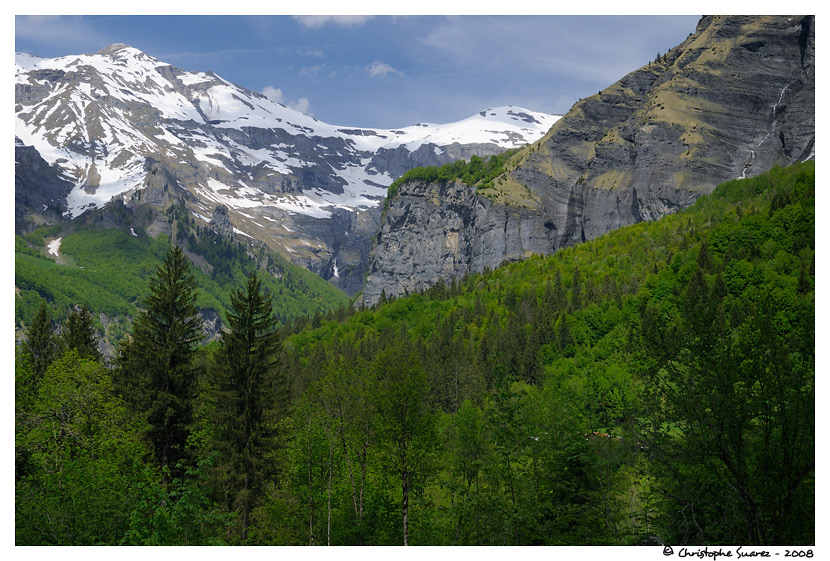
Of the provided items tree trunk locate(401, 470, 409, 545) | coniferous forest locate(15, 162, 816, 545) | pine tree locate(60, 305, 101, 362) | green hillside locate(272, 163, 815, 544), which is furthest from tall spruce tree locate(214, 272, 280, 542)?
pine tree locate(60, 305, 101, 362)

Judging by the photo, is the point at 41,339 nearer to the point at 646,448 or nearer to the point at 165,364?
the point at 165,364

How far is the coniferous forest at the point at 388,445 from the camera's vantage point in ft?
68.3

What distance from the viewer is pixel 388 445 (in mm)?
34219

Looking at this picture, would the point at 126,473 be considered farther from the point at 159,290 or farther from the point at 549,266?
the point at 549,266

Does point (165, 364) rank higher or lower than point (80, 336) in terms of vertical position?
lower

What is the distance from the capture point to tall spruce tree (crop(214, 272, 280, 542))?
3678cm

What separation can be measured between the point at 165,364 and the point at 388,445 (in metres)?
13.7

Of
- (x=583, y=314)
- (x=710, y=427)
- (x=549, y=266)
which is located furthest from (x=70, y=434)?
(x=549, y=266)

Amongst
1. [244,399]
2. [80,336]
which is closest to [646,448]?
[244,399]

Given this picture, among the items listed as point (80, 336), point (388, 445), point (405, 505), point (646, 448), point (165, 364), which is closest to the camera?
point (646, 448)

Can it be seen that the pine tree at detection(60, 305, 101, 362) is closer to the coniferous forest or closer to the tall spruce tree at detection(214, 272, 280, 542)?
the coniferous forest

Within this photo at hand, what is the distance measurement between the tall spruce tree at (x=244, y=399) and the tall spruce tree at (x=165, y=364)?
6.94 ft

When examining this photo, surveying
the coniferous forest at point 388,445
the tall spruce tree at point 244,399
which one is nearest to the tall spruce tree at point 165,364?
the coniferous forest at point 388,445

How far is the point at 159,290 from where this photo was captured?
4125cm
